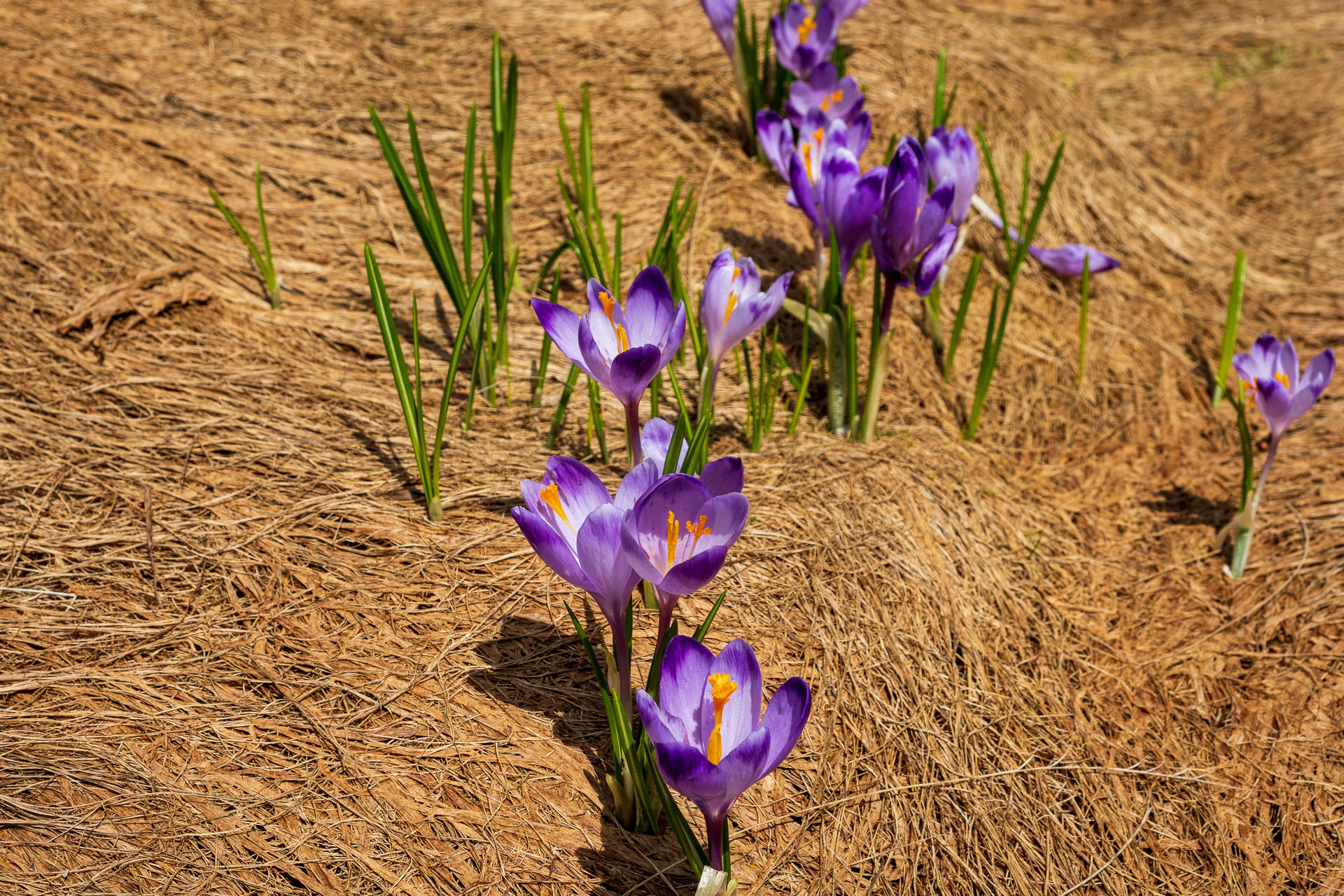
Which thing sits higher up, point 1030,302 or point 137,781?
point 1030,302

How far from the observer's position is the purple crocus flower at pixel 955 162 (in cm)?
204

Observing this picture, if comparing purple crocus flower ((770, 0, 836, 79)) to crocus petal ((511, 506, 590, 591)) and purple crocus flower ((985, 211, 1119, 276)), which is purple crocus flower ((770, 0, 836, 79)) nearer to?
purple crocus flower ((985, 211, 1119, 276))

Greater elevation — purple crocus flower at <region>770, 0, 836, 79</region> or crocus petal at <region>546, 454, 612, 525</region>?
purple crocus flower at <region>770, 0, 836, 79</region>

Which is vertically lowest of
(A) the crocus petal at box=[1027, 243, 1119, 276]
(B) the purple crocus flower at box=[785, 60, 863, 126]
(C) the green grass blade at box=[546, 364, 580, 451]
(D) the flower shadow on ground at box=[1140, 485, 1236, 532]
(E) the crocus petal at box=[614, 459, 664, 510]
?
(D) the flower shadow on ground at box=[1140, 485, 1236, 532]

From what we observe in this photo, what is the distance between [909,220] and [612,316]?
2.22 ft

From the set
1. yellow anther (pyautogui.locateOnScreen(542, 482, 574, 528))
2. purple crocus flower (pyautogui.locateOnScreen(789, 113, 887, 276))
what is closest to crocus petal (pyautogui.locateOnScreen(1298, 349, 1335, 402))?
purple crocus flower (pyautogui.locateOnScreen(789, 113, 887, 276))

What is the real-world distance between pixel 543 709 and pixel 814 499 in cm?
70

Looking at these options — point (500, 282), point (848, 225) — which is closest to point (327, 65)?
point (500, 282)

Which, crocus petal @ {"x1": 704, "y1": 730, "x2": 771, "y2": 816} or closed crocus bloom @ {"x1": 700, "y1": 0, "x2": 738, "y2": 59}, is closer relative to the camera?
crocus petal @ {"x1": 704, "y1": 730, "x2": 771, "y2": 816}

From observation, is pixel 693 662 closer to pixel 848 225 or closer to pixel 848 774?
pixel 848 774

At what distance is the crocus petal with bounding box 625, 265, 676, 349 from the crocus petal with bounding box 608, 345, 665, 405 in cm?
6

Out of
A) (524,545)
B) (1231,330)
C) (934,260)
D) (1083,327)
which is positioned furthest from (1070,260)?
(524,545)

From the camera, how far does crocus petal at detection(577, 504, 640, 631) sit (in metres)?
1.07

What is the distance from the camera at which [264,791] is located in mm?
1248
